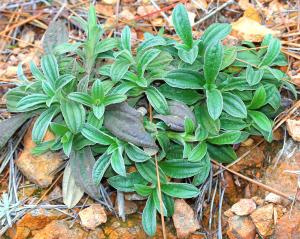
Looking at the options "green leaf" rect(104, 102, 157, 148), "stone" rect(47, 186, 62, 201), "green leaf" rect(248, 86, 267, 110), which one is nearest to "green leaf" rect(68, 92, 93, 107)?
"green leaf" rect(104, 102, 157, 148)

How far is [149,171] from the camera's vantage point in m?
2.52

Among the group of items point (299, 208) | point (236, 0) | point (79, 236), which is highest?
point (236, 0)

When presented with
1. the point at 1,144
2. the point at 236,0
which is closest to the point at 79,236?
the point at 1,144

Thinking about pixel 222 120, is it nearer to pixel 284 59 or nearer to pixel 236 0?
pixel 284 59

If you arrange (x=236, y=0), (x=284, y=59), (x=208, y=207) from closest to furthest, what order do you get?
(x=208, y=207), (x=284, y=59), (x=236, y=0)

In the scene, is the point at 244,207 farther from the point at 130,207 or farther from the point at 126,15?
the point at 126,15

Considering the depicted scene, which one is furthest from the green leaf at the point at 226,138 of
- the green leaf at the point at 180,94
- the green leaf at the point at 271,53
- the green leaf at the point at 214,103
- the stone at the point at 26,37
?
the stone at the point at 26,37

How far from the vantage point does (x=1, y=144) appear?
8.92 ft

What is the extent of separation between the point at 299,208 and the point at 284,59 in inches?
33.0

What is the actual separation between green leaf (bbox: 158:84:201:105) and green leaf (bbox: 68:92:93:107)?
1.22 feet

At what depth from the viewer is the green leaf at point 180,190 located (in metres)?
2.47

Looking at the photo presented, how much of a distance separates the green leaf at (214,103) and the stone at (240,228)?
50cm

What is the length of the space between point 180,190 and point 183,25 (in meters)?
0.87

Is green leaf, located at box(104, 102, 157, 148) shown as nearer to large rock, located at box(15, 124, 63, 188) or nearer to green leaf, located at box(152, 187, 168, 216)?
green leaf, located at box(152, 187, 168, 216)
